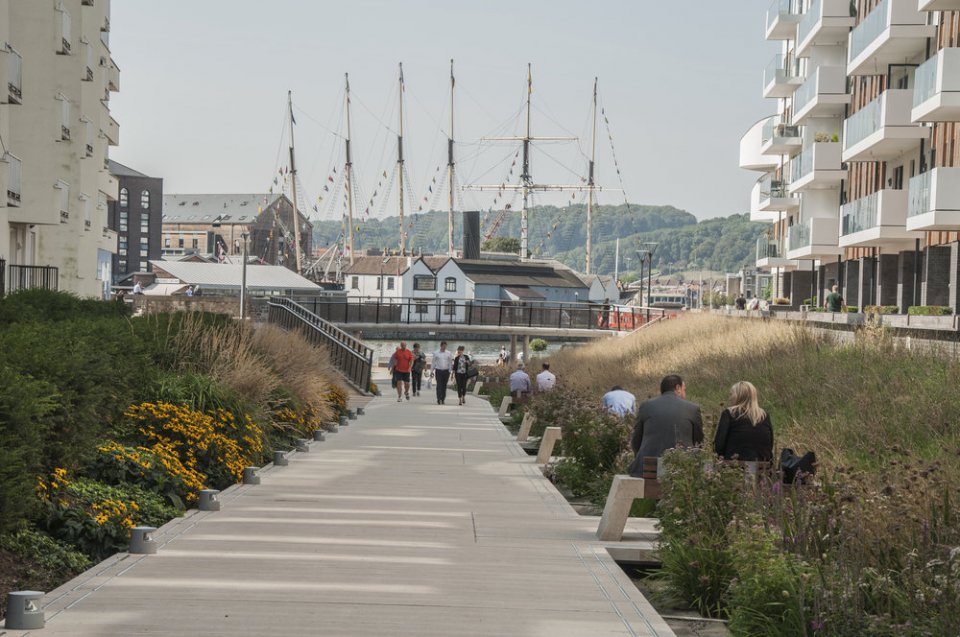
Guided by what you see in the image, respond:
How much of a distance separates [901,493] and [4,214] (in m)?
29.9

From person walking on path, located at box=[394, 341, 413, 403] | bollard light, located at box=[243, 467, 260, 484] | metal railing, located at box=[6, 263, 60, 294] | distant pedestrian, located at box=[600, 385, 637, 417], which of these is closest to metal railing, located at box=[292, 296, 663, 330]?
metal railing, located at box=[6, 263, 60, 294]

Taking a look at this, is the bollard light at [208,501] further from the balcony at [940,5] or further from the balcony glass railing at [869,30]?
the balcony glass railing at [869,30]

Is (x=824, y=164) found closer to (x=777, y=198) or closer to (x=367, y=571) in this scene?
(x=777, y=198)

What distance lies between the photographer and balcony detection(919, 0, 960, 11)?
110 feet

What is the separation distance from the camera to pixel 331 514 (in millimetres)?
12406

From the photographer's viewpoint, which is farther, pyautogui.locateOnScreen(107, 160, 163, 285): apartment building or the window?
pyautogui.locateOnScreen(107, 160, 163, 285): apartment building

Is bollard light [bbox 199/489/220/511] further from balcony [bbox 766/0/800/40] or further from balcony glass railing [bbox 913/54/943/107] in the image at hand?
balcony [bbox 766/0/800/40]

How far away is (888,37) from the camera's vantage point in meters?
40.1

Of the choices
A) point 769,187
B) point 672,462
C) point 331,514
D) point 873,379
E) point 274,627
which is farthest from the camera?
point 769,187

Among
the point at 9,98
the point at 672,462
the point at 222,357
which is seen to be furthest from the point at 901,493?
the point at 9,98

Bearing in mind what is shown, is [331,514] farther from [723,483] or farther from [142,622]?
[142,622]

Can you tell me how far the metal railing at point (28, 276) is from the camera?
3566 cm

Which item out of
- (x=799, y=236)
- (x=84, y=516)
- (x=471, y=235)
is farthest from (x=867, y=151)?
(x=471, y=235)

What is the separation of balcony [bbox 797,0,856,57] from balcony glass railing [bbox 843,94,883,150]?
324 inches
